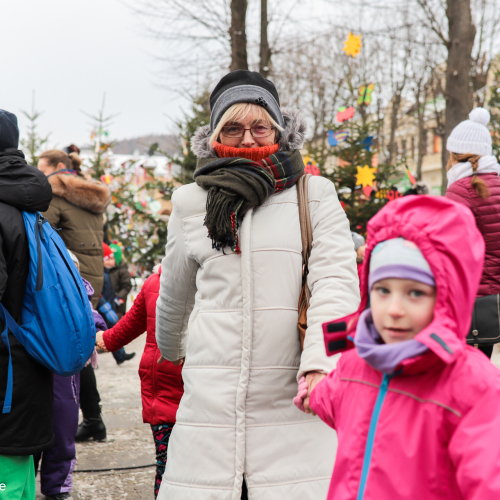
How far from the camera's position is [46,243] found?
3141 mm

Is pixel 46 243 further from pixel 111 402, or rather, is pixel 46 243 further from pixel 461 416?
pixel 111 402

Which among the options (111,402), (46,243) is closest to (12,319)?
(46,243)

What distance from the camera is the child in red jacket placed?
377cm

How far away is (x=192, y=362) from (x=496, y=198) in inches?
123

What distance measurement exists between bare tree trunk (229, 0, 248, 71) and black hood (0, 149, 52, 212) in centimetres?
765

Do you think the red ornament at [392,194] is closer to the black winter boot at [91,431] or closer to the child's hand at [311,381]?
the black winter boot at [91,431]

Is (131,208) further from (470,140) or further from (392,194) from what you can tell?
(470,140)

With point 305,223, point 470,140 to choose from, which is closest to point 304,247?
A: point 305,223

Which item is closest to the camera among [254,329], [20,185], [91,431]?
[254,329]

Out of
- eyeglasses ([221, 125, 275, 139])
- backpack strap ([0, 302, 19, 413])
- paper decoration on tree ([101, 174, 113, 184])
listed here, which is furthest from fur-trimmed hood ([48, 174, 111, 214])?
paper decoration on tree ([101, 174, 113, 184])

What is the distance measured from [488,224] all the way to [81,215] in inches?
135

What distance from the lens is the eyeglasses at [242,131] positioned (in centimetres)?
270

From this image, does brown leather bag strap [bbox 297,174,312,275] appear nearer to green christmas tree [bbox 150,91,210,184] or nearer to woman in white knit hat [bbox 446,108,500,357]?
woman in white knit hat [bbox 446,108,500,357]

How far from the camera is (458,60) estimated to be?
9.99 meters
